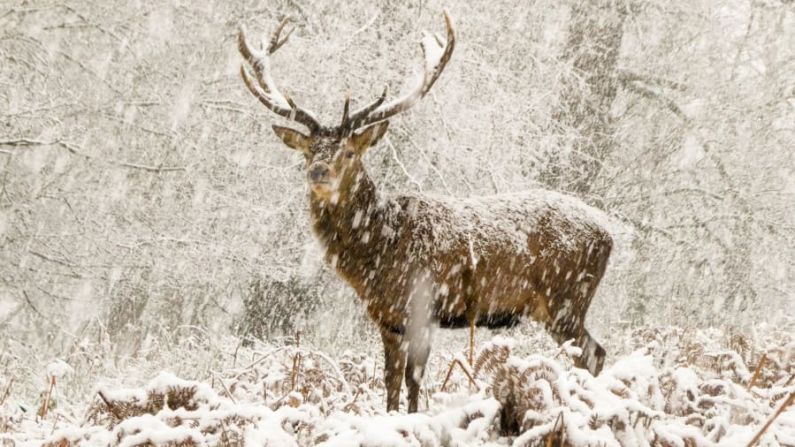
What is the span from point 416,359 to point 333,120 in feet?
18.8

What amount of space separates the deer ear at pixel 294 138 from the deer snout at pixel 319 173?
0.41m

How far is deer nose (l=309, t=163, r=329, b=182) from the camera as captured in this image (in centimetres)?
561

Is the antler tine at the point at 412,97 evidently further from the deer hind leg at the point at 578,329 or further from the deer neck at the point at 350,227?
the deer hind leg at the point at 578,329

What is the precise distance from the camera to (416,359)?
5297 millimetres

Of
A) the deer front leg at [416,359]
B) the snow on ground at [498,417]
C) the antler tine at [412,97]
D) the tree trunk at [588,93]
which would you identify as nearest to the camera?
the snow on ground at [498,417]

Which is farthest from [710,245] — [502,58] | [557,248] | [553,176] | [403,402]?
[403,402]

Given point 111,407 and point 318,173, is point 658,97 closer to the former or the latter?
point 318,173

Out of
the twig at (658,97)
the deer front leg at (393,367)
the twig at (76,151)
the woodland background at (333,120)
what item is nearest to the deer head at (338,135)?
the deer front leg at (393,367)

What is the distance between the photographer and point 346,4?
10812 mm

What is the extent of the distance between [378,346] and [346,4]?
4628 millimetres

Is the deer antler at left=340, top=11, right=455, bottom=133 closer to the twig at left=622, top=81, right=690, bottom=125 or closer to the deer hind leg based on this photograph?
the deer hind leg

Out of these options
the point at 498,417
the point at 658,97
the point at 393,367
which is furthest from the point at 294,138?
the point at 658,97

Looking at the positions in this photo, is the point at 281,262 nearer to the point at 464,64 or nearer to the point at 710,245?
the point at 464,64

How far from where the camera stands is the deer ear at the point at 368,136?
239 inches
